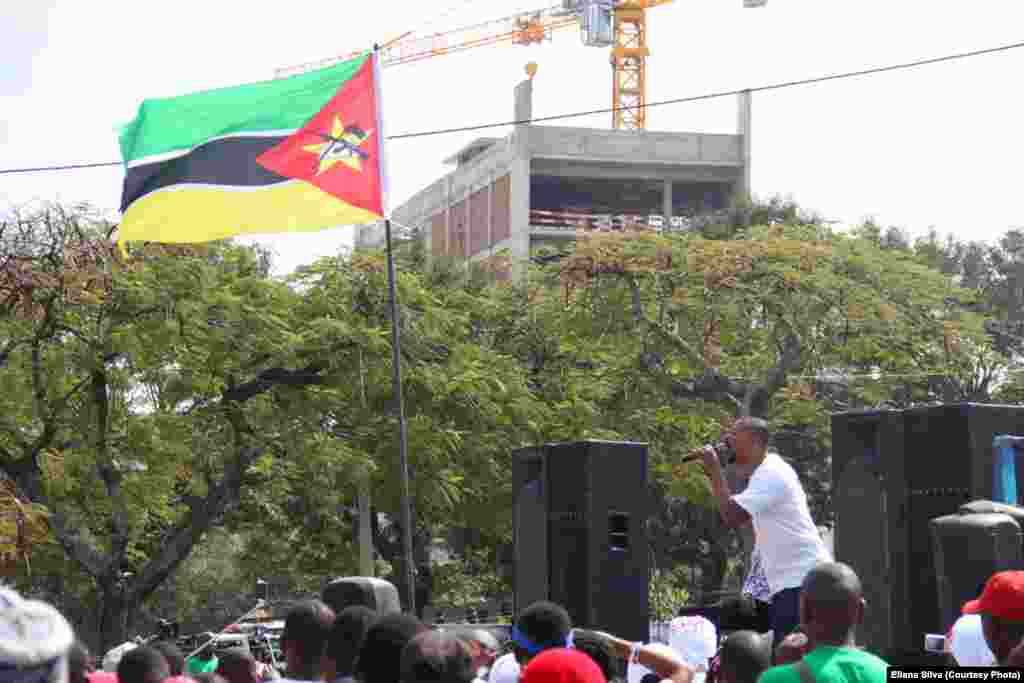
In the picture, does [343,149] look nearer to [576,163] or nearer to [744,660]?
[744,660]

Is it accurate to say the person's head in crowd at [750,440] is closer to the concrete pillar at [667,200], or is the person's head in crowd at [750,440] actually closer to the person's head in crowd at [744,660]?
the person's head in crowd at [744,660]

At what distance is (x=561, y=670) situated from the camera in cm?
493

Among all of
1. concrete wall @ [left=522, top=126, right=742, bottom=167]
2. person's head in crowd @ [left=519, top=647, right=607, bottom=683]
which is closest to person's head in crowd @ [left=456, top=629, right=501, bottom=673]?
person's head in crowd @ [left=519, top=647, right=607, bottom=683]

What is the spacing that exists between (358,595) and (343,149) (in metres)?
8.66

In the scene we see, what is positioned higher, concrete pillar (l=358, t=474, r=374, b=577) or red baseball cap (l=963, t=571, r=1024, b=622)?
red baseball cap (l=963, t=571, r=1024, b=622)

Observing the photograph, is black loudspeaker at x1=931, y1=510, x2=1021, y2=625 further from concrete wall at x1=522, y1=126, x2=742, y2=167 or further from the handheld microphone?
concrete wall at x1=522, y1=126, x2=742, y2=167

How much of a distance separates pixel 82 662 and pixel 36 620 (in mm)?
3111

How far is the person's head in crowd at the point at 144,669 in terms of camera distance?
5.69m

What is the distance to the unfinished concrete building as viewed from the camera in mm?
76438

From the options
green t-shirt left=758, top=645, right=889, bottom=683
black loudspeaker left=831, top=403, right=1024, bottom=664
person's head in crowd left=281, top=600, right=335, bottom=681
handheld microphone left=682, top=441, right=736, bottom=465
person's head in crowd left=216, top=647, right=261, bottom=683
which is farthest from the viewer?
black loudspeaker left=831, top=403, right=1024, bottom=664

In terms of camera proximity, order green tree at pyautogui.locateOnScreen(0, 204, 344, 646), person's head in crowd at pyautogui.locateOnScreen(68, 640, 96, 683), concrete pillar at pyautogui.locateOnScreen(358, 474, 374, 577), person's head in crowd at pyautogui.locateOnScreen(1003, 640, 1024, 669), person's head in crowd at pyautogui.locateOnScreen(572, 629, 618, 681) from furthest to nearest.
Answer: concrete pillar at pyautogui.locateOnScreen(358, 474, 374, 577), green tree at pyautogui.locateOnScreen(0, 204, 344, 646), person's head in crowd at pyautogui.locateOnScreen(572, 629, 618, 681), person's head in crowd at pyautogui.locateOnScreen(68, 640, 96, 683), person's head in crowd at pyautogui.locateOnScreen(1003, 640, 1024, 669)

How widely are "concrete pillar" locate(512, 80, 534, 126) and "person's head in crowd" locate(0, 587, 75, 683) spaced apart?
7447 centimetres

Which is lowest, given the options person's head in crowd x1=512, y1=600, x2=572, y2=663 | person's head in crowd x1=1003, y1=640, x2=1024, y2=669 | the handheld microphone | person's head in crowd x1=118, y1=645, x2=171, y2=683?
person's head in crowd x1=118, y1=645, x2=171, y2=683

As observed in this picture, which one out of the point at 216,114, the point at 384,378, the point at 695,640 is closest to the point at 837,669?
the point at 695,640
